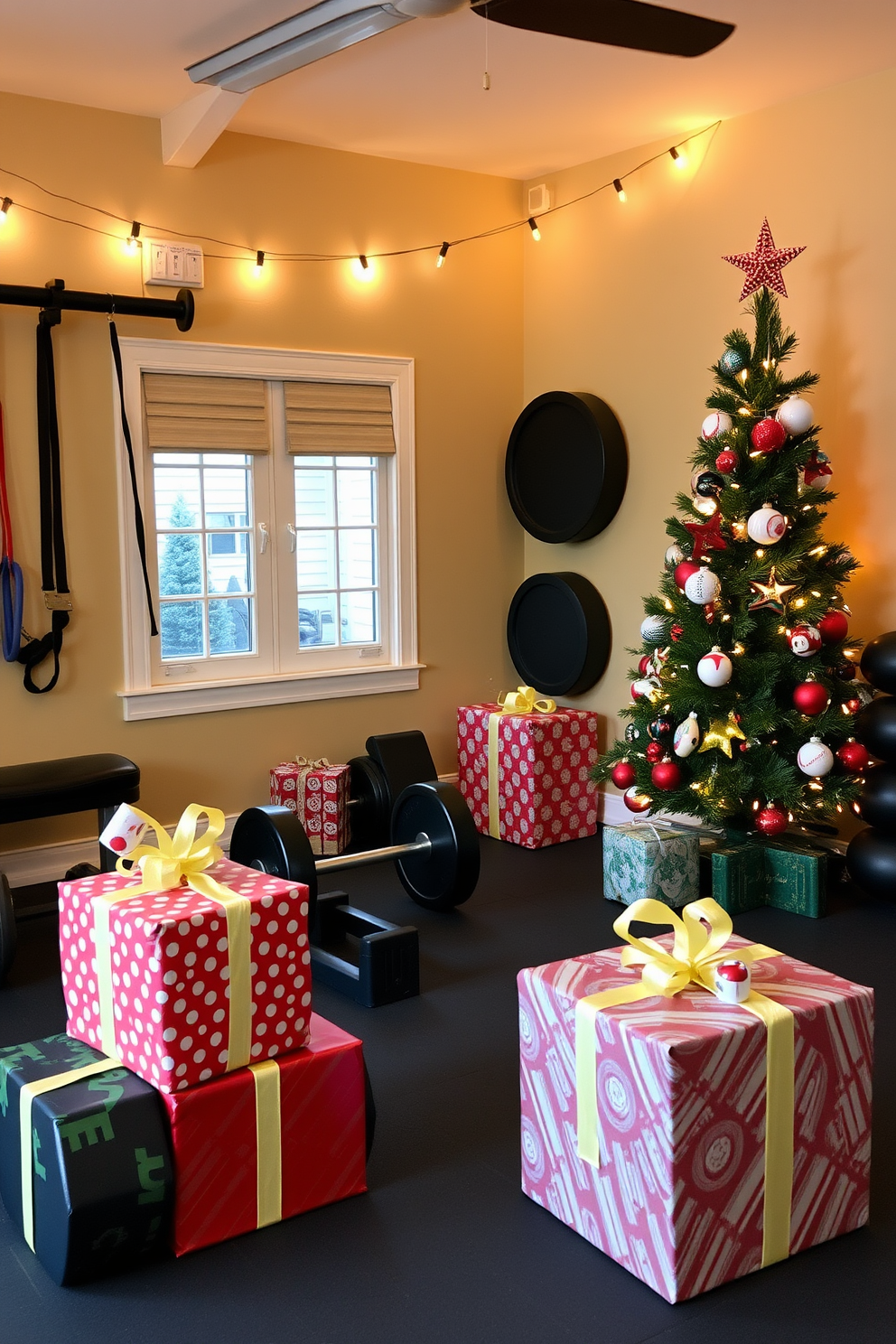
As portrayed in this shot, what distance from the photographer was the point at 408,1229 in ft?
7.87

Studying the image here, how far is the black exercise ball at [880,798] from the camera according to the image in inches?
159

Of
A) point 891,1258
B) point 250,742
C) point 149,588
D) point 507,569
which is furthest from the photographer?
point 507,569

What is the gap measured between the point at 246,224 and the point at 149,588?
1.58m

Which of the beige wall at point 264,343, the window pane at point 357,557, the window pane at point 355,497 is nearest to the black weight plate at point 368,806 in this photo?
the beige wall at point 264,343

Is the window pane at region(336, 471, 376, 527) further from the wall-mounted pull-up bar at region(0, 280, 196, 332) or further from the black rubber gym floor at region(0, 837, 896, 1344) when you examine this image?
the black rubber gym floor at region(0, 837, 896, 1344)

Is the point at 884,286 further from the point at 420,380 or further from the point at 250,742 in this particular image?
the point at 250,742

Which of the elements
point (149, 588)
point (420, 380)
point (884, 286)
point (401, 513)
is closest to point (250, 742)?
point (149, 588)

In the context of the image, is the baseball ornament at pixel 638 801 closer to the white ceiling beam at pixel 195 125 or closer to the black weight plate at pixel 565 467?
the black weight plate at pixel 565 467

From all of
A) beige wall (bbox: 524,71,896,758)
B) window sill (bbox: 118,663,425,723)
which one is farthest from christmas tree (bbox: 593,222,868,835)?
window sill (bbox: 118,663,425,723)

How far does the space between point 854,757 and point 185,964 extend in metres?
2.76

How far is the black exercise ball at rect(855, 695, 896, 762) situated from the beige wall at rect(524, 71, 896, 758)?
436 mm

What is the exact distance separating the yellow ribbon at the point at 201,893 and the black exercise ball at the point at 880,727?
2.50 meters

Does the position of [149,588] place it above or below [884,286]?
below

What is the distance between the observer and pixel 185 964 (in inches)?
85.9
